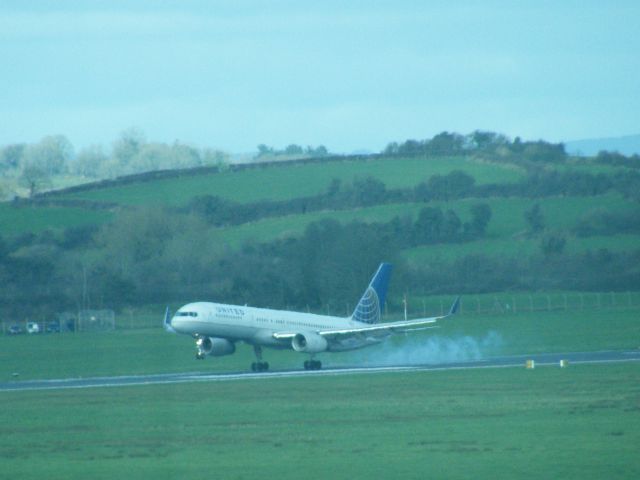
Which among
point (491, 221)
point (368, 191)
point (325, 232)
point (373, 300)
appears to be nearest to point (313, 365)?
point (373, 300)

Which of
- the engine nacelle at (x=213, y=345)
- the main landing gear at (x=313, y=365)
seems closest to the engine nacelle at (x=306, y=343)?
the main landing gear at (x=313, y=365)

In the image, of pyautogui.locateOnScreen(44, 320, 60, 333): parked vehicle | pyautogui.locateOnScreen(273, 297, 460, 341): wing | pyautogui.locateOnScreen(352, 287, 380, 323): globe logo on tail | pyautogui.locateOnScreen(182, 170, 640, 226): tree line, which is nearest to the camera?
pyautogui.locateOnScreen(273, 297, 460, 341): wing

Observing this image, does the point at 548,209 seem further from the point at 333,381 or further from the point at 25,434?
the point at 25,434

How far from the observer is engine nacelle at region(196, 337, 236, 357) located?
52844 mm

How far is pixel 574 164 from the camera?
124 metres

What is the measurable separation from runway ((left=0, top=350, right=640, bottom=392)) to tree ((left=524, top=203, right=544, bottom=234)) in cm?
4563

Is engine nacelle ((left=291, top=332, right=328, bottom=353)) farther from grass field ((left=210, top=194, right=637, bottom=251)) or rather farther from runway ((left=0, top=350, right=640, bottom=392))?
grass field ((left=210, top=194, right=637, bottom=251))

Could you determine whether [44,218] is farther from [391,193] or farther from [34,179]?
[391,193]

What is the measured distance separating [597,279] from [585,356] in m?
32.8

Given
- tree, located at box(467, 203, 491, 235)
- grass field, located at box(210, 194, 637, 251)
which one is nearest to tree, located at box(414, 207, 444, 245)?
grass field, located at box(210, 194, 637, 251)

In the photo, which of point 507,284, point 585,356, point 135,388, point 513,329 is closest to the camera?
point 135,388

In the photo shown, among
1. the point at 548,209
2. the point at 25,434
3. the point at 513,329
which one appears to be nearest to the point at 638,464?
the point at 25,434

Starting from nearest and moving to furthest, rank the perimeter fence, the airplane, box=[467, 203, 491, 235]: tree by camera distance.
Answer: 1. the airplane
2. the perimeter fence
3. box=[467, 203, 491, 235]: tree

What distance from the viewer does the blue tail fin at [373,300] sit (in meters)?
59.0
